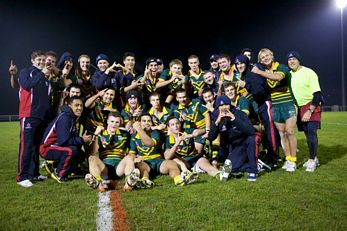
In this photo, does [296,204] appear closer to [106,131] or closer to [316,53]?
[106,131]

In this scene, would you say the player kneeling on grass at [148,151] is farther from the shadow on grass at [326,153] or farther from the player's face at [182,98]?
the shadow on grass at [326,153]

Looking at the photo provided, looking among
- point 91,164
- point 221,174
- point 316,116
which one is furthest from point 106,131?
point 316,116

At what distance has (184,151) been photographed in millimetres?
5332

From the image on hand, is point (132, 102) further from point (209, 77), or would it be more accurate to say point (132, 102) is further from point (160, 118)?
point (209, 77)

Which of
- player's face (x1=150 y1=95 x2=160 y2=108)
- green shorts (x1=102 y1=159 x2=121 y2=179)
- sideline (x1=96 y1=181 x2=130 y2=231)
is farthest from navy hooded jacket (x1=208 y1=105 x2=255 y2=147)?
sideline (x1=96 y1=181 x2=130 y2=231)

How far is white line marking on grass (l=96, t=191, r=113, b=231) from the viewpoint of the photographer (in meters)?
2.85

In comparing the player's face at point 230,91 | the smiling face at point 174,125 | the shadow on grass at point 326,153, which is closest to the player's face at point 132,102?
the smiling face at point 174,125

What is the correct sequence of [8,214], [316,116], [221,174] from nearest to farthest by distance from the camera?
[8,214] < [221,174] < [316,116]

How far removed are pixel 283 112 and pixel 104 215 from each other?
3.66 m

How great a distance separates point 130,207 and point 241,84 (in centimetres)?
336

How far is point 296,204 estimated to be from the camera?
11.2ft

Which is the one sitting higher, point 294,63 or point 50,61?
point 50,61

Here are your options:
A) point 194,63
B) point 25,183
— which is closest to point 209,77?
point 194,63

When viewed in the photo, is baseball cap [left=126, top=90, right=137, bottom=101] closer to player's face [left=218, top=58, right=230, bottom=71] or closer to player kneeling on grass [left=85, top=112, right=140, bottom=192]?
player kneeling on grass [left=85, top=112, right=140, bottom=192]
